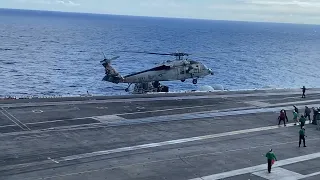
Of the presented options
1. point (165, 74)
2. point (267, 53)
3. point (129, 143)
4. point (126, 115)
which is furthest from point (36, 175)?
point (267, 53)

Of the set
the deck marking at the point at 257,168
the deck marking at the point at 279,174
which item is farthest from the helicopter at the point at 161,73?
the deck marking at the point at 279,174

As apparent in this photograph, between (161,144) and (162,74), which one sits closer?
(161,144)

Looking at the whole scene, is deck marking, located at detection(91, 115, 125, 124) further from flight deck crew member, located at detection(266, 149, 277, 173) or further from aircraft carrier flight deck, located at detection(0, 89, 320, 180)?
flight deck crew member, located at detection(266, 149, 277, 173)

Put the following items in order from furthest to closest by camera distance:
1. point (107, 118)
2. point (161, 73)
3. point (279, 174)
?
point (161, 73), point (107, 118), point (279, 174)

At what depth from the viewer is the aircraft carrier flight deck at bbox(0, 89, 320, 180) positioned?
870 inches

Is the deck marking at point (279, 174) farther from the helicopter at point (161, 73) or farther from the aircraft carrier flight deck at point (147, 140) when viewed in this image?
the helicopter at point (161, 73)

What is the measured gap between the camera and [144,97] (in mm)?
45781

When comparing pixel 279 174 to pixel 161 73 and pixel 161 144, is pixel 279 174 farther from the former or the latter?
pixel 161 73

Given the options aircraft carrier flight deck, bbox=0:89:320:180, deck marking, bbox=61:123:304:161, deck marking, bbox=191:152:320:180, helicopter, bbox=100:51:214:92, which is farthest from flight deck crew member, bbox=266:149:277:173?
helicopter, bbox=100:51:214:92

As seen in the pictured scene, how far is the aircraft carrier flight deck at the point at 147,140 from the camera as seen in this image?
22.1 metres

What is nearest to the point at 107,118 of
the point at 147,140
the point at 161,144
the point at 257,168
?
the point at 147,140

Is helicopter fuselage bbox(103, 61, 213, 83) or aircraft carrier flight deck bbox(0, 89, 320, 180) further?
helicopter fuselage bbox(103, 61, 213, 83)

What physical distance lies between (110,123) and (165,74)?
18.8m

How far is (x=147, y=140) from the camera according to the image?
28.1m
